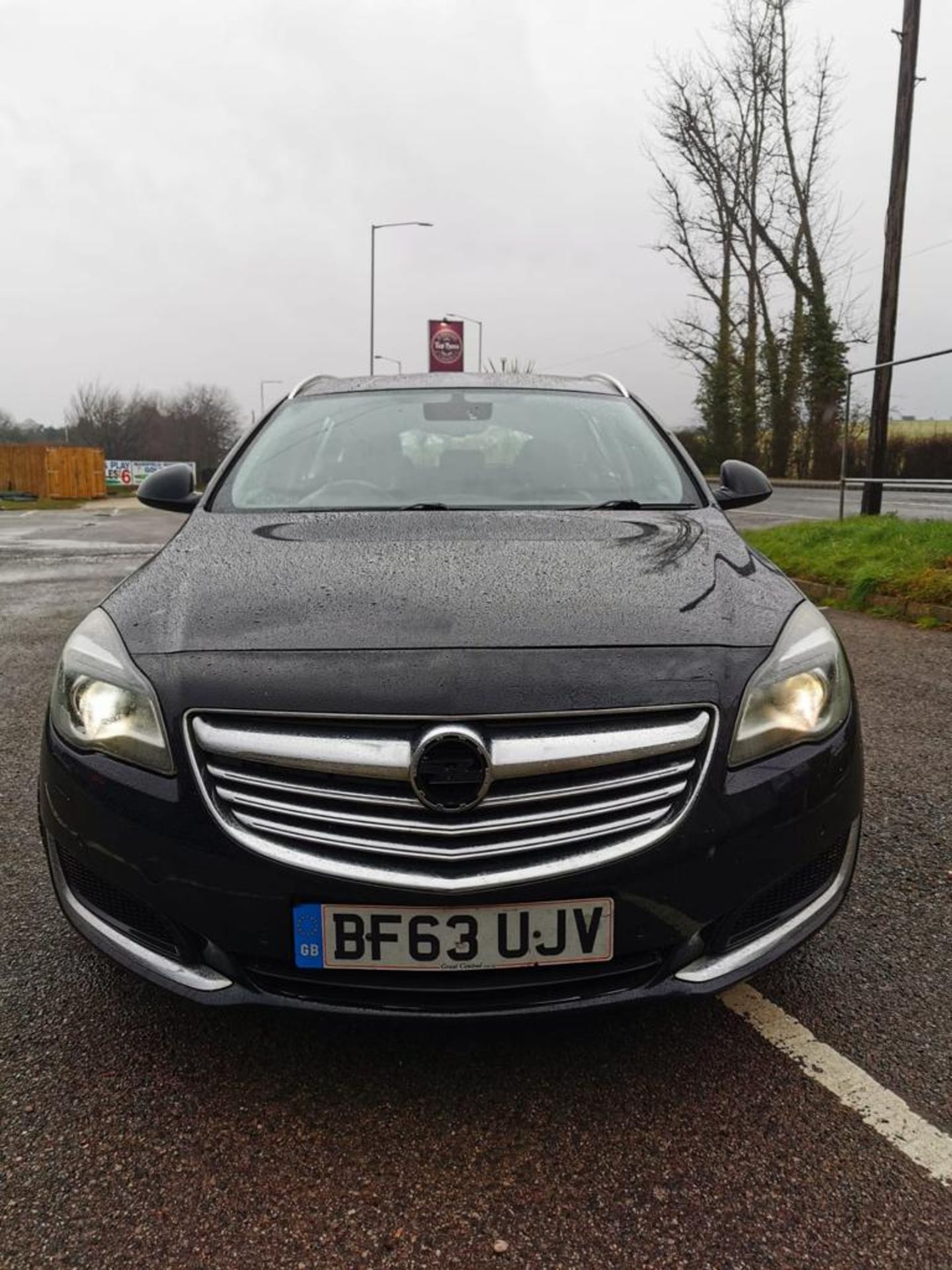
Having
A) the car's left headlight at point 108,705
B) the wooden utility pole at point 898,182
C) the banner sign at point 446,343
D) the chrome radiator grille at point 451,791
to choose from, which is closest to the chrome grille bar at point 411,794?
the chrome radiator grille at point 451,791

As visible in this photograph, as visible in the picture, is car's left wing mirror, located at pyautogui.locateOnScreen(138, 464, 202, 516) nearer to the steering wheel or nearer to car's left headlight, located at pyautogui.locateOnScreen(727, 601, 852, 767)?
the steering wheel

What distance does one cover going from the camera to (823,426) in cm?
1488

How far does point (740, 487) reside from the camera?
3334 mm

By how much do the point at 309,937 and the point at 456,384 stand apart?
2381mm

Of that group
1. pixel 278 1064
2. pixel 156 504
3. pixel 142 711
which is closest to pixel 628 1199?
pixel 278 1064

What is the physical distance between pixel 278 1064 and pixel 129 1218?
0.43 metres

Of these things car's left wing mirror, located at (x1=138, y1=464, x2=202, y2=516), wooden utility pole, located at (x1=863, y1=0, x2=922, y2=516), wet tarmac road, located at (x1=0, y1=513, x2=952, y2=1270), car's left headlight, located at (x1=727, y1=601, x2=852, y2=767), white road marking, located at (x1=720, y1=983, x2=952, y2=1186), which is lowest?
wet tarmac road, located at (x1=0, y1=513, x2=952, y2=1270)

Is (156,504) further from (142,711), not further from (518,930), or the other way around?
(518,930)

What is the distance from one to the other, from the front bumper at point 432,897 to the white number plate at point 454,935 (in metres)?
0.02

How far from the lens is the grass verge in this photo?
7.13m

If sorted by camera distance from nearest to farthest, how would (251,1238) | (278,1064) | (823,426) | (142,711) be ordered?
1. (251,1238)
2. (142,711)
3. (278,1064)
4. (823,426)

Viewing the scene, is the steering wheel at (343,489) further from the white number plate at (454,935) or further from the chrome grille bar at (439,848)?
the white number plate at (454,935)

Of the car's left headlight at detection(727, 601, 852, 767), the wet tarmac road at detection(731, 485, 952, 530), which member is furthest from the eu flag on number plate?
the wet tarmac road at detection(731, 485, 952, 530)

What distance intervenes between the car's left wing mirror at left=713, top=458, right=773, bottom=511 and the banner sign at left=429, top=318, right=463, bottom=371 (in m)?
31.2
